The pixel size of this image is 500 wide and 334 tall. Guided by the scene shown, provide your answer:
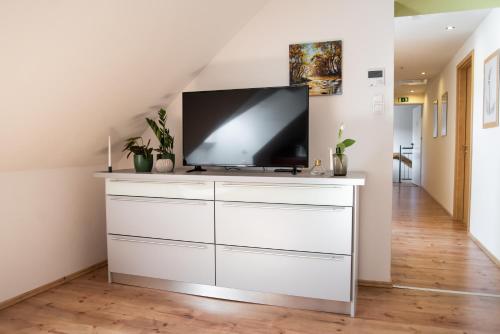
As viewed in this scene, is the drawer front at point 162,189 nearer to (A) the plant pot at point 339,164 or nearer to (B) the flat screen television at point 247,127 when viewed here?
(B) the flat screen television at point 247,127

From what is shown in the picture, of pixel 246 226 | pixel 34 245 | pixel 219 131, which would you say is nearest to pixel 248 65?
pixel 219 131

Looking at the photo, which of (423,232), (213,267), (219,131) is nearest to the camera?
(213,267)

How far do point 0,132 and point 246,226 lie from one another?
1.66 m

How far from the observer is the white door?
9.87 m

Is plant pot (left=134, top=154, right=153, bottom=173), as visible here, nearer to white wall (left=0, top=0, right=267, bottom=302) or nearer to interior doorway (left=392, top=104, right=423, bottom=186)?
white wall (left=0, top=0, right=267, bottom=302)

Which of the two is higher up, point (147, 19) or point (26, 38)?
point (147, 19)

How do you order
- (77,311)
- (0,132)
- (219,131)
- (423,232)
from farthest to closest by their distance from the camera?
(423,232) → (219,131) → (77,311) → (0,132)

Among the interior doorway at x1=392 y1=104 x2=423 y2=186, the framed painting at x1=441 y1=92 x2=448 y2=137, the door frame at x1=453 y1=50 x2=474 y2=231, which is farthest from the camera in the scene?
the interior doorway at x1=392 y1=104 x2=423 y2=186

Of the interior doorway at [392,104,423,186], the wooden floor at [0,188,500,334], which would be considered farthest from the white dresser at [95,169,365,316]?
the interior doorway at [392,104,423,186]

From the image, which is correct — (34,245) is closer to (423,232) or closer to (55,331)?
(55,331)

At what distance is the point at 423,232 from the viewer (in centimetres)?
473

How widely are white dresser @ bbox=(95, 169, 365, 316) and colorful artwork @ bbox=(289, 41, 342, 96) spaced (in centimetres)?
82

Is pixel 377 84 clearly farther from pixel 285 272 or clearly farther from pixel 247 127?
pixel 285 272

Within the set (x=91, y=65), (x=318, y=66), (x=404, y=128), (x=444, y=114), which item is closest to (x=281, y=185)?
(x=318, y=66)
